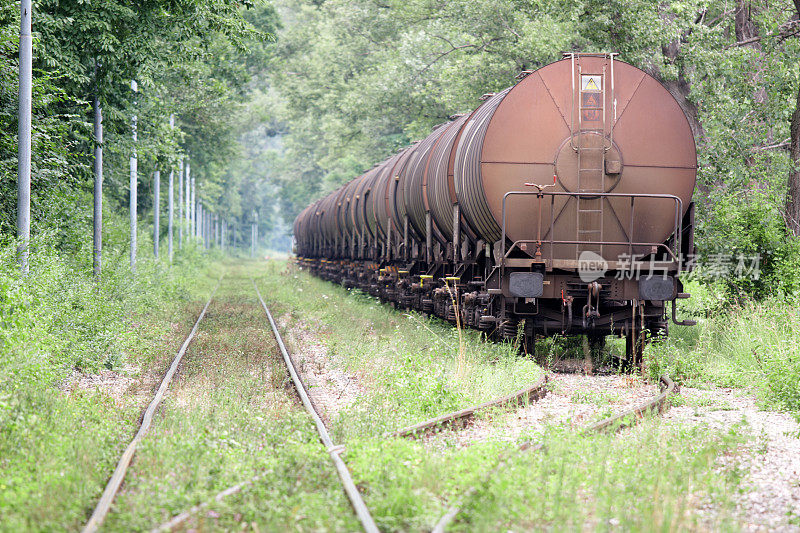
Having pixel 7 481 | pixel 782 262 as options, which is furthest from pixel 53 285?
pixel 782 262

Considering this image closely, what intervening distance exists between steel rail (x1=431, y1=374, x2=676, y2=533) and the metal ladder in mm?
2096

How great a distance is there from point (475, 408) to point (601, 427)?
121cm

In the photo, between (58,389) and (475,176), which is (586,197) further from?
(58,389)

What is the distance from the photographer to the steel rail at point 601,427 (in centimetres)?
481

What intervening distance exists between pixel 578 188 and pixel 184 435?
6029 millimetres

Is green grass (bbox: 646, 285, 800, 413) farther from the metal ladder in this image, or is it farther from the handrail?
the metal ladder

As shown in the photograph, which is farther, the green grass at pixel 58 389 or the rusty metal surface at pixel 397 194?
the rusty metal surface at pixel 397 194

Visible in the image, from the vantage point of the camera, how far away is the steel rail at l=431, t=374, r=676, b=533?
4812mm

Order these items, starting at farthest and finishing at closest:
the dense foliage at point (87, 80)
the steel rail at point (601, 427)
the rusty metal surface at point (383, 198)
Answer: the rusty metal surface at point (383, 198)
the dense foliage at point (87, 80)
the steel rail at point (601, 427)

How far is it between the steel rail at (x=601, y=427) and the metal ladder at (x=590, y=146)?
210cm

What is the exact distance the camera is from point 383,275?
21344 millimetres

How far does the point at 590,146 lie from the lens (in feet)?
34.3

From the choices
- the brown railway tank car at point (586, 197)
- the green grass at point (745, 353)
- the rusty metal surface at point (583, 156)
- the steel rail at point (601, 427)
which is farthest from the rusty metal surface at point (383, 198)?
the steel rail at point (601, 427)

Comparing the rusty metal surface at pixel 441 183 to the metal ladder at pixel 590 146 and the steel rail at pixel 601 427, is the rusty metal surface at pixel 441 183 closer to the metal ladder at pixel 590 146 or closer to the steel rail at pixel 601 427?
the metal ladder at pixel 590 146
